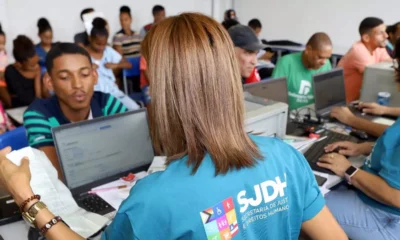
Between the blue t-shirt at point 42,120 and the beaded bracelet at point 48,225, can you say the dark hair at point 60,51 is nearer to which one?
the blue t-shirt at point 42,120

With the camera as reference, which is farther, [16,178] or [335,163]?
[335,163]

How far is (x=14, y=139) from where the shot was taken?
1825mm

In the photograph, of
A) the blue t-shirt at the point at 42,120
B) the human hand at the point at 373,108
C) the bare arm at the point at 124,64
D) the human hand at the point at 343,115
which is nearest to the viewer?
the blue t-shirt at the point at 42,120

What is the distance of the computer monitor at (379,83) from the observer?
263 cm

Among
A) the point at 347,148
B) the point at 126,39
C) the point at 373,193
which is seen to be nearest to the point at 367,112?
the point at 347,148

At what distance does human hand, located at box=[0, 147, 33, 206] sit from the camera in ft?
3.28

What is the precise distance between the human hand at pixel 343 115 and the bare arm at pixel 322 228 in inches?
58.0

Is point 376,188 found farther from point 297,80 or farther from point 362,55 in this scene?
point 362,55

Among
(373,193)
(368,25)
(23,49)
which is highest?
(368,25)

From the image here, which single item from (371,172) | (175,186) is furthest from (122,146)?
(371,172)

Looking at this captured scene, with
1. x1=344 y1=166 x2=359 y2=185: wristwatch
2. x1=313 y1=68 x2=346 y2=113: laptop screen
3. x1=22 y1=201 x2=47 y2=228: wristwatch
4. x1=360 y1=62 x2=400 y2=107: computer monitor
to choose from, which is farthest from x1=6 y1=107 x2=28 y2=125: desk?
x1=360 y1=62 x2=400 y2=107: computer monitor

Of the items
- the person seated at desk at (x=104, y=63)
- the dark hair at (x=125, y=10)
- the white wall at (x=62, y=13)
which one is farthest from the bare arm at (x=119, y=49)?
the person seated at desk at (x=104, y=63)

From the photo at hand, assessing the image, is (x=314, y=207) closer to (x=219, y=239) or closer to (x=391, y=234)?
(x=219, y=239)

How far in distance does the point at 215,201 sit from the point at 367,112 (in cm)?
214
